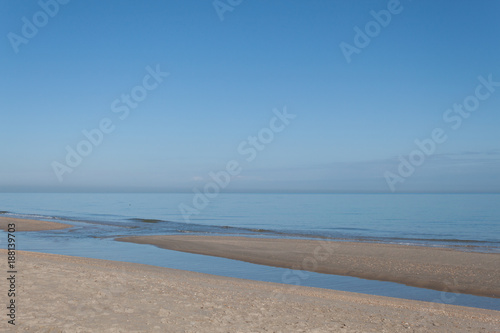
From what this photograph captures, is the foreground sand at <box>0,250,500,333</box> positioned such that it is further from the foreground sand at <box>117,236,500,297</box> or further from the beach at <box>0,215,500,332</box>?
the foreground sand at <box>117,236,500,297</box>

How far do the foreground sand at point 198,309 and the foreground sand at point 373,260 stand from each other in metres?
4.79

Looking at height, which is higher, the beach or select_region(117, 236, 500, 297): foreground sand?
select_region(117, 236, 500, 297): foreground sand

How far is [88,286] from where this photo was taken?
11.1 meters

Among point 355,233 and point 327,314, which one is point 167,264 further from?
point 355,233

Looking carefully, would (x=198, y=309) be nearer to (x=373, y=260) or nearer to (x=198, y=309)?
(x=198, y=309)

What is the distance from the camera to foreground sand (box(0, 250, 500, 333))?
8086 mm

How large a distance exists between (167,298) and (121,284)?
202 centimetres

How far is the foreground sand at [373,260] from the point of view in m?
16.8

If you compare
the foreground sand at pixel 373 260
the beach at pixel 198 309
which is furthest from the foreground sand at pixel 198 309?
the foreground sand at pixel 373 260

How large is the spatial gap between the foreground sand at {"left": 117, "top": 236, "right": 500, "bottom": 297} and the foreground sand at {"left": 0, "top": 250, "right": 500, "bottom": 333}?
4.79 metres

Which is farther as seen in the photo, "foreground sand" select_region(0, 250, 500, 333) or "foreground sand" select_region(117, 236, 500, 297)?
"foreground sand" select_region(117, 236, 500, 297)

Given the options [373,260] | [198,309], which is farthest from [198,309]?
[373,260]

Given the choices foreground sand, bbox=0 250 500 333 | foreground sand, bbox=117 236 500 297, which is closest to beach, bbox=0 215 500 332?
foreground sand, bbox=0 250 500 333

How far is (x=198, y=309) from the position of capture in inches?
370
